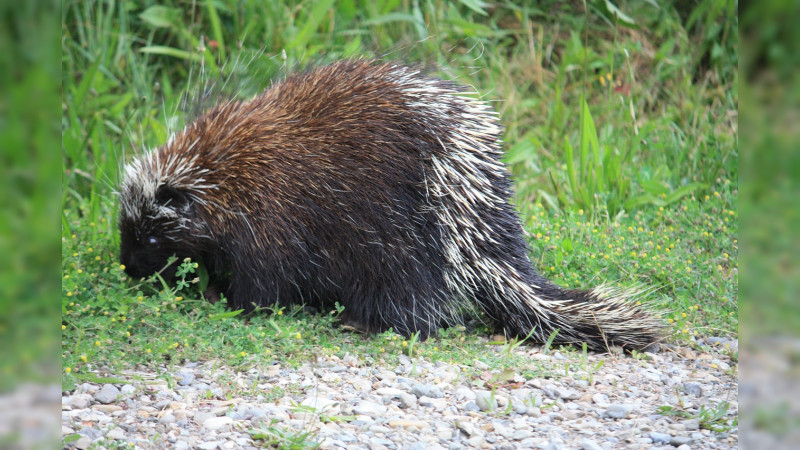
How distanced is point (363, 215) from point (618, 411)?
1447 millimetres

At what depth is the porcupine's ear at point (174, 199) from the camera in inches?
149

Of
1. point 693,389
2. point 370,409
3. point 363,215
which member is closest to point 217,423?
point 370,409

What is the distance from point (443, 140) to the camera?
3.71m

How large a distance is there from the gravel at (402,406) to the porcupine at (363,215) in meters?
0.35

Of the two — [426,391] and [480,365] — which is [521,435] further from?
[480,365]

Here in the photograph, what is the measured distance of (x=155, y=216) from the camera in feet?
12.5

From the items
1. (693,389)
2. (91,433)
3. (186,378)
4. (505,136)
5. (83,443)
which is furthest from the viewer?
(505,136)

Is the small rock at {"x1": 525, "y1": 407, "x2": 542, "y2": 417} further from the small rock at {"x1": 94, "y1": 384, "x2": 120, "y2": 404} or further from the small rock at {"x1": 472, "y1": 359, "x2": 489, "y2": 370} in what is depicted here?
the small rock at {"x1": 94, "y1": 384, "x2": 120, "y2": 404}

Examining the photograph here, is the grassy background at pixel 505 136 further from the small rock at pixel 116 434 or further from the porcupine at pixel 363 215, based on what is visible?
the small rock at pixel 116 434

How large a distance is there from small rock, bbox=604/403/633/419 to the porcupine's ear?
7.19 ft

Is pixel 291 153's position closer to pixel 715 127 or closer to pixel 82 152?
pixel 82 152

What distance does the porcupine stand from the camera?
3.64 m

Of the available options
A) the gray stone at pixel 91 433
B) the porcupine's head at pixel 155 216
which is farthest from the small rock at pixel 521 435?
the porcupine's head at pixel 155 216
